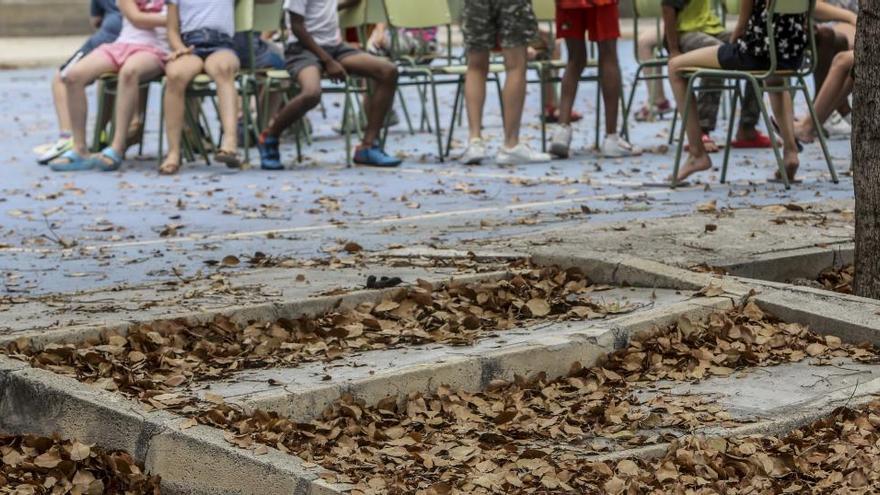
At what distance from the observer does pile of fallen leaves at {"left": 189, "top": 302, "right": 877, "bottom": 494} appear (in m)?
4.11

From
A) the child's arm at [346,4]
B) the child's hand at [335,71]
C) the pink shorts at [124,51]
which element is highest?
the child's arm at [346,4]

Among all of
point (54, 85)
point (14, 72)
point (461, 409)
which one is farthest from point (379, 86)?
point (14, 72)

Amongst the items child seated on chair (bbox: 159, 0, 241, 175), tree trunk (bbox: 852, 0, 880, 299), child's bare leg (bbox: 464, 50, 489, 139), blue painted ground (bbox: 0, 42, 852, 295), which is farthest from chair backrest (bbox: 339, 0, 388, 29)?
tree trunk (bbox: 852, 0, 880, 299)

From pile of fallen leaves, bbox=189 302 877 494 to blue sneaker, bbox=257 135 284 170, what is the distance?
6612 millimetres

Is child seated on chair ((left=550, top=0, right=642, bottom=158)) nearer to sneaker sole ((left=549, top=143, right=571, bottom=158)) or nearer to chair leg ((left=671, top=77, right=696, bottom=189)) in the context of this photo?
sneaker sole ((left=549, top=143, right=571, bottom=158))

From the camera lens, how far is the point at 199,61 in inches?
456

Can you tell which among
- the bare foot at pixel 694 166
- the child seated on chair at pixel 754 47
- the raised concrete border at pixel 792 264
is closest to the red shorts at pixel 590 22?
the child seated on chair at pixel 754 47

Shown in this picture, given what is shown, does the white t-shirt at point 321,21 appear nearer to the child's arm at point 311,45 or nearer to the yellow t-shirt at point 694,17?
the child's arm at point 311,45

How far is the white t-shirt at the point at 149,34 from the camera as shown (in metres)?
11.9

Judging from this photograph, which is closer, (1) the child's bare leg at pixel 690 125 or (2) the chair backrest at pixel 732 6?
(1) the child's bare leg at pixel 690 125

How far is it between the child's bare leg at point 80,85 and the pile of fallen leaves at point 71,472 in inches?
305

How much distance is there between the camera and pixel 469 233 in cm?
813

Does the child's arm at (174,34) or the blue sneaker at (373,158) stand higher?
the child's arm at (174,34)

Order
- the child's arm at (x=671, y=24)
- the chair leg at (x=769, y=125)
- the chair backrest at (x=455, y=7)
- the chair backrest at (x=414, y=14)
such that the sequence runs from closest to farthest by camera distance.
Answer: the chair leg at (x=769, y=125), the child's arm at (x=671, y=24), the chair backrest at (x=414, y=14), the chair backrest at (x=455, y=7)
